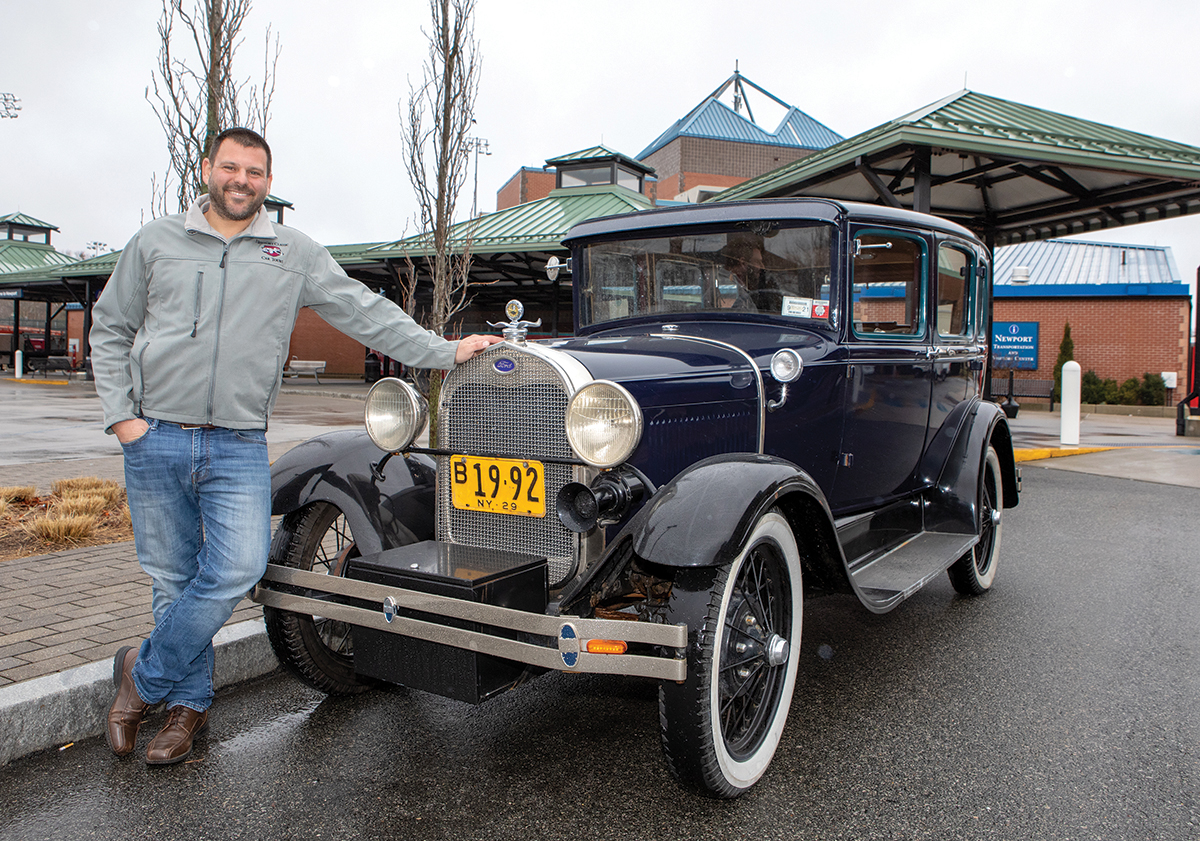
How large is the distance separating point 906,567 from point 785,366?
1131 millimetres

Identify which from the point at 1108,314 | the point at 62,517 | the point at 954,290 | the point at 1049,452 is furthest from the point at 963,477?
the point at 1108,314

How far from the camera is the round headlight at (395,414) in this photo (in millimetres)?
3141

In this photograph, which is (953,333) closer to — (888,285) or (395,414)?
(888,285)

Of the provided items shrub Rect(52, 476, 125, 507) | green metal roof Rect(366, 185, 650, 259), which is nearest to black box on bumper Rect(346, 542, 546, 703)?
shrub Rect(52, 476, 125, 507)

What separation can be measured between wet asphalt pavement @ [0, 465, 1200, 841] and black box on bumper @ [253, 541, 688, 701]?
395 mm

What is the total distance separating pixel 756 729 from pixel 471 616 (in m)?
1.05

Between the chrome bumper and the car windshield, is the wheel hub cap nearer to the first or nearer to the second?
the chrome bumper

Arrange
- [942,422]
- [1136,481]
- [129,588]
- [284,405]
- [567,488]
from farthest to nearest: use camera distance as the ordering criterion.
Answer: [284,405], [1136,481], [942,422], [129,588], [567,488]

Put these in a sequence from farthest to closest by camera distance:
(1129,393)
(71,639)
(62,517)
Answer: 1. (1129,393)
2. (62,517)
3. (71,639)

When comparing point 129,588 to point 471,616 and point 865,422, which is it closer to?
point 471,616

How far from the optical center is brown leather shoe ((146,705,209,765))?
8.99 feet

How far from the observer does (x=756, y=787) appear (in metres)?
2.68

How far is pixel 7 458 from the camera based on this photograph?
8.51 meters

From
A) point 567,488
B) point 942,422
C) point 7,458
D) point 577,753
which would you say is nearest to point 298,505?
point 567,488
